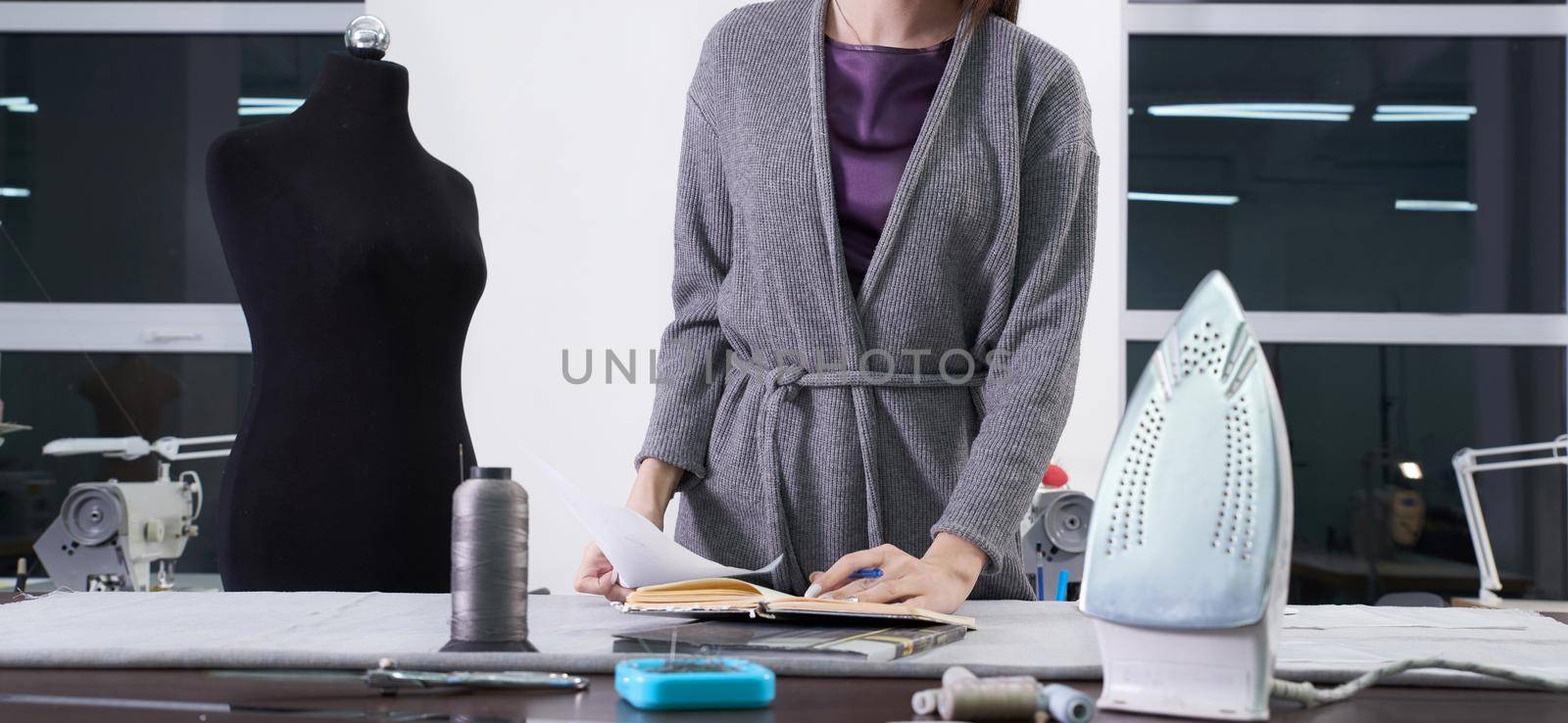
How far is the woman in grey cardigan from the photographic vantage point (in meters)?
1.26

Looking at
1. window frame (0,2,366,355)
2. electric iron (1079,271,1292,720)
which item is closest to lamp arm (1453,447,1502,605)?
electric iron (1079,271,1292,720)

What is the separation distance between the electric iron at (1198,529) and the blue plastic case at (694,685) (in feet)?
0.61

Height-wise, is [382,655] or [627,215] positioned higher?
[627,215]

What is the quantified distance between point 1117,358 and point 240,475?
2343mm

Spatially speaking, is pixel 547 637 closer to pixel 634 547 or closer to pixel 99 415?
pixel 634 547

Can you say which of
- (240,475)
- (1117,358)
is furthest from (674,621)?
(1117,358)

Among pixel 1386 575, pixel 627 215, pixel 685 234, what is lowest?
pixel 1386 575

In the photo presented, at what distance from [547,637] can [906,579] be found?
29 cm

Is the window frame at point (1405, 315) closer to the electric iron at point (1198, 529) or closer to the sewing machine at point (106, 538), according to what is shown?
the sewing machine at point (106, 538)

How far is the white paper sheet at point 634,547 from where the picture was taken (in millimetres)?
955

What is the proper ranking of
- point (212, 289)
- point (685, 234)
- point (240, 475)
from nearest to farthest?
point (685, 234) < point (240, 475) < point (212, 289)

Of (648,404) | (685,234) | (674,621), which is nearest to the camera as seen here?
(674,621)

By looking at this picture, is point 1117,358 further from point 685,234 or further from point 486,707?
point 486,707

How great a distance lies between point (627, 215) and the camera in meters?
3.32
